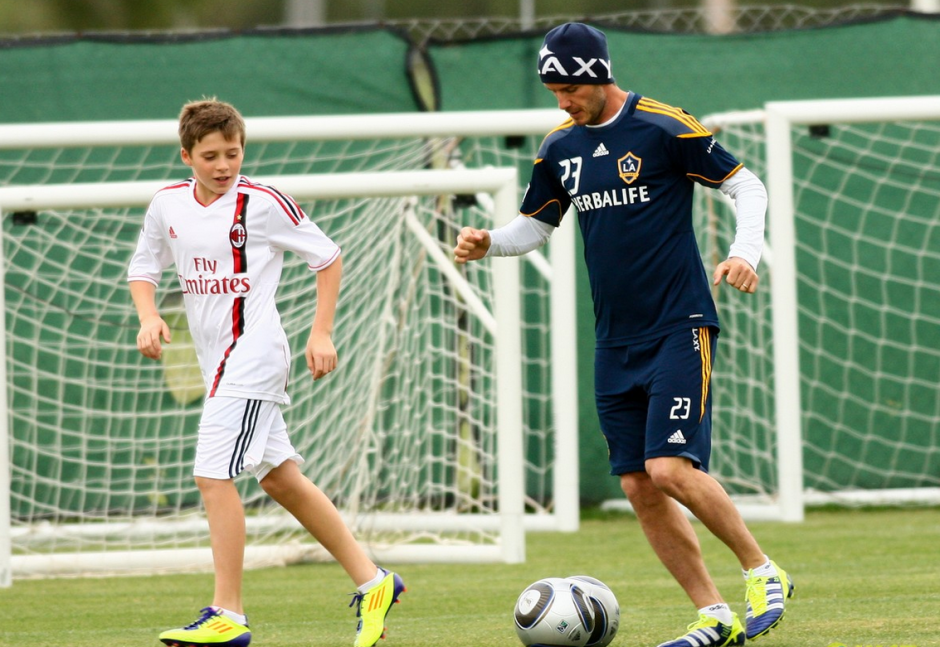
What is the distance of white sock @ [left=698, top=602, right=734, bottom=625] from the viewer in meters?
4.18

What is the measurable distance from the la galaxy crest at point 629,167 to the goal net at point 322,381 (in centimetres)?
221

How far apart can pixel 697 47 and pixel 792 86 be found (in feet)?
2.26

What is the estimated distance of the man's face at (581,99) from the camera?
4.29m

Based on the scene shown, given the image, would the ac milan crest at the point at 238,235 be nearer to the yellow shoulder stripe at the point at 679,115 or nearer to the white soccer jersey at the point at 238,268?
the white soccer jersey at the point at 238,268

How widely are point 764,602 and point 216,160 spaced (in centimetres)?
218

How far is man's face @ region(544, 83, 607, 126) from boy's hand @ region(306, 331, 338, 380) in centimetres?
105

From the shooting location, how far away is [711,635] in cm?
414

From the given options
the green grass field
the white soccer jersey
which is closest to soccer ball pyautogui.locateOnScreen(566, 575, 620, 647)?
the green grass field

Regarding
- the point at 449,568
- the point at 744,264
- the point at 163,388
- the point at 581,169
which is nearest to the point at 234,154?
the point at 581,169

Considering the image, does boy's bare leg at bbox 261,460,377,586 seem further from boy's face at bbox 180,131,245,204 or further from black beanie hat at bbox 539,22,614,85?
black beanie hat at bbox 539,22,614,85

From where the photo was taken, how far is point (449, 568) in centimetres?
676

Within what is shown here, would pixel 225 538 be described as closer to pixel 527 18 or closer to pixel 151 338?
pixel 151 338

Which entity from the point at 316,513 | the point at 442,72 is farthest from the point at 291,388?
the point at 316,513

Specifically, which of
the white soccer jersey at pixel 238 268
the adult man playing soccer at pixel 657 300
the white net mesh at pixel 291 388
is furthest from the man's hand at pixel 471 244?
the white net mesh at pixel 291 388
